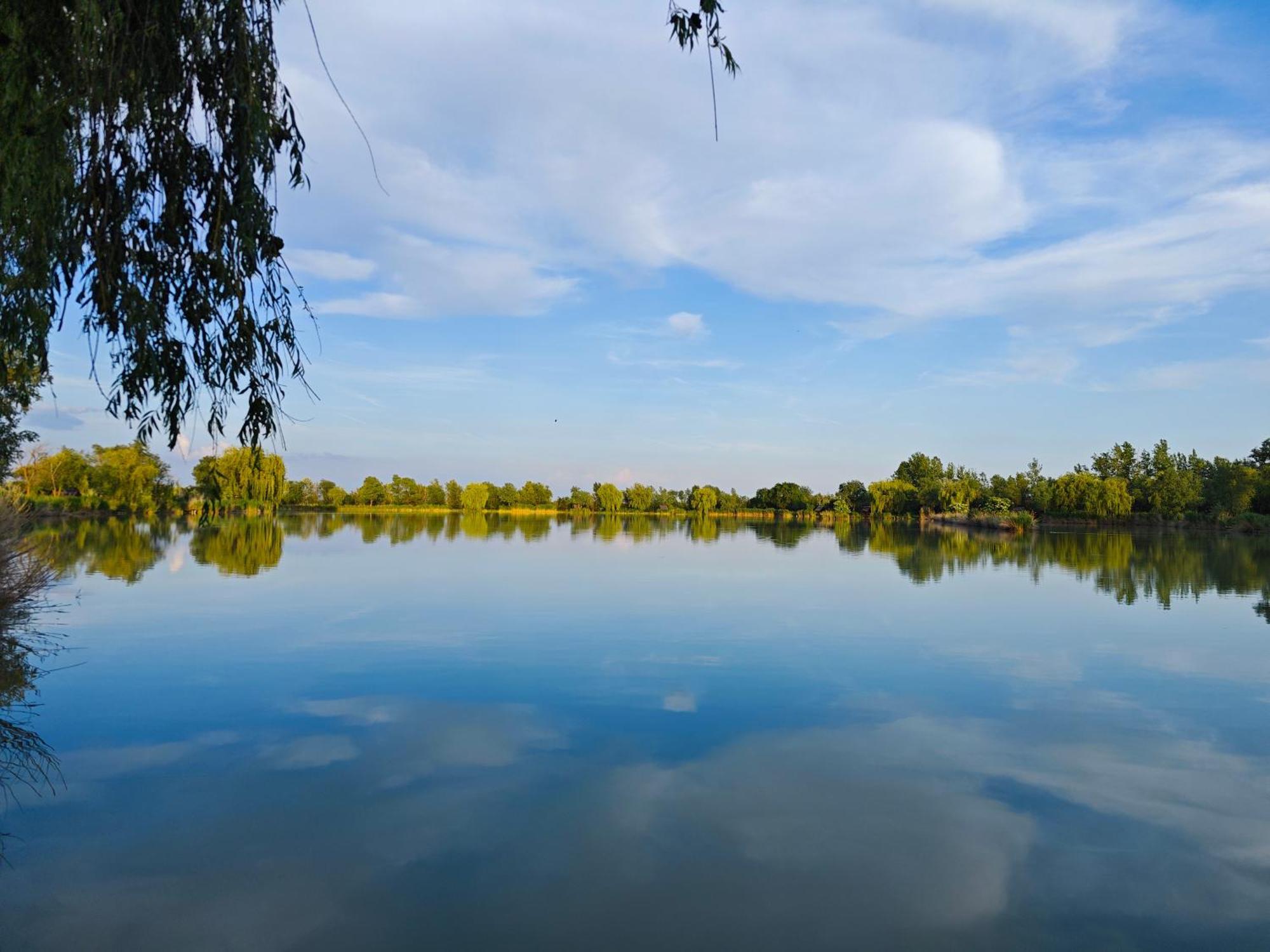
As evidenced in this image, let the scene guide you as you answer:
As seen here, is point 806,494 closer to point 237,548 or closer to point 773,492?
point 773,492

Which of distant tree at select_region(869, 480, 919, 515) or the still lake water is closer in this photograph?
the still lake water

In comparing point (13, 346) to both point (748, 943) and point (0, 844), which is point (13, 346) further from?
point (748, 943)

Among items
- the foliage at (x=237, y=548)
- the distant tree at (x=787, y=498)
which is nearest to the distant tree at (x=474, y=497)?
the distant tree at (x=787, y=498)

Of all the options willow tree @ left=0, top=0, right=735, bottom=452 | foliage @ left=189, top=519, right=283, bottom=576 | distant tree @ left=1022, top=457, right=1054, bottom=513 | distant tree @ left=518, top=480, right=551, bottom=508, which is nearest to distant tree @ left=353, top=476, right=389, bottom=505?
distant tree @ left=518, top=480, right=551, bottom=508

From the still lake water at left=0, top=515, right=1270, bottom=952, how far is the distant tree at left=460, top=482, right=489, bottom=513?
112 meters

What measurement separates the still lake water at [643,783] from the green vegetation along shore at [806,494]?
267 cm

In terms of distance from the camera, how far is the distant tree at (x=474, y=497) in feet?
419

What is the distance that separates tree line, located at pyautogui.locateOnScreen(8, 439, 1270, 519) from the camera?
58.2m

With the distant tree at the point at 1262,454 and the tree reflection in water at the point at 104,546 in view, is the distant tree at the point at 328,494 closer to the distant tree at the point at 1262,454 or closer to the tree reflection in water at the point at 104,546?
the tree reflection in water at the point at 104,546

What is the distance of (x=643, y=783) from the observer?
23.2ft

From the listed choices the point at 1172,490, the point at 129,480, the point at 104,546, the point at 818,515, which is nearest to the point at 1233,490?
the point at 1172,490

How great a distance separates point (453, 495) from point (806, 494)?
205ft

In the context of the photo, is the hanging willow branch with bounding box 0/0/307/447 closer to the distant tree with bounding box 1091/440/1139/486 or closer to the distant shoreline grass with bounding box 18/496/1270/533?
the distant shoreline grass with bounding box 18/496/1270/533

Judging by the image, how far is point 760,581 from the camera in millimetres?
23500
